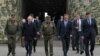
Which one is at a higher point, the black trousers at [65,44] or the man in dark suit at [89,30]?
the man in dark suit at [89,30]

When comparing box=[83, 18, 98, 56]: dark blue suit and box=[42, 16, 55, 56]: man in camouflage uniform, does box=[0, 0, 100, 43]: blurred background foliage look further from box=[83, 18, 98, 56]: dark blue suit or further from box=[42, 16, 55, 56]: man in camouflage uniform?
box=[83, 18, 98, 56]: dark blue suit

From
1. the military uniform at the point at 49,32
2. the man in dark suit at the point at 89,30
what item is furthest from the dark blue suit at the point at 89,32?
the military uniform at the point at 49,32

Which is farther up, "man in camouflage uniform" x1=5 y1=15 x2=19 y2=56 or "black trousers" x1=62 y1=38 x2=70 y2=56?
"man in camouflage uniform" x1=5 y1=15 x2=19 y2=56

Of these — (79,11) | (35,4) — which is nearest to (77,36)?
(79,11)

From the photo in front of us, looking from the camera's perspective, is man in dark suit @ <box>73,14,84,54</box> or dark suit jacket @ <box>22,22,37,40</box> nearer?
dark suit jacket @ <box>22,22,37,40</box>

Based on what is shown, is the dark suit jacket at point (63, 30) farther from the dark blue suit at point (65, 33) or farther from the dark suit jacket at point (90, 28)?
the dark suit jacket at point (90, 28)

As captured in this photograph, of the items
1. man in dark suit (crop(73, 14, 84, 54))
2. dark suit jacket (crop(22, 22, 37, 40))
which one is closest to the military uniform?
dark suit jacket (crop(22, 22, 37, 40))

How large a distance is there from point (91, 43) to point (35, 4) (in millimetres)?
21442

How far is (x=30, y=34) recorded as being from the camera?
1944 cm

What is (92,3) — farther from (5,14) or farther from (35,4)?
(35,4)

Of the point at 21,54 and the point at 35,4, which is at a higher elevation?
the point at 35,4

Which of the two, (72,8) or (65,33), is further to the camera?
(72,8)

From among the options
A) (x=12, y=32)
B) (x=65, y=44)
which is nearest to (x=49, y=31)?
(x=65, y=44)

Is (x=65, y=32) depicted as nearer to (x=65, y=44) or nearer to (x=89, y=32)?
(x=65, y=44)
